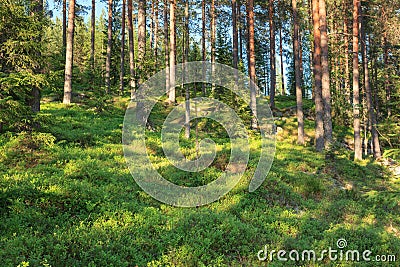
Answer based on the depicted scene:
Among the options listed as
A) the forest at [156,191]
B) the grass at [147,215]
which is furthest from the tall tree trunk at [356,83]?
the grass at [147,215]

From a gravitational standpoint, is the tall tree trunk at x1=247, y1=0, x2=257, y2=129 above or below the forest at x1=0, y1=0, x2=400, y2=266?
above

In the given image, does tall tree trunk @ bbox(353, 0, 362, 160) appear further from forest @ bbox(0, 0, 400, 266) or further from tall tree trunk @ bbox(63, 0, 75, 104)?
tall tree trunk @ bbox(63, 0, 75, 104)

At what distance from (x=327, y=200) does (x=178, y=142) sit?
8.29m

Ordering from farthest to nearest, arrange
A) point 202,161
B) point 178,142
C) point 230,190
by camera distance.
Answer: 1. point 178,142
2. point 202,161
3. point 230,190

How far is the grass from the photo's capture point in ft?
20.4

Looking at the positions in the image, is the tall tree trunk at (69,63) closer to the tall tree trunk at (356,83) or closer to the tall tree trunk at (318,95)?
the tall tree trunk at (318,95)

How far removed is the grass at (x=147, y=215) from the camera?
6203 millimetres

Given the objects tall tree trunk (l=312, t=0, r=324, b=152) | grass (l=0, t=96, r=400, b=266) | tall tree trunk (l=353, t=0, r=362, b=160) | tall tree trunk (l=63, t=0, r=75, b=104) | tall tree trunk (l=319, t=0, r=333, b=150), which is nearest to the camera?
grass (l=0, t=96, r=400, b=266)

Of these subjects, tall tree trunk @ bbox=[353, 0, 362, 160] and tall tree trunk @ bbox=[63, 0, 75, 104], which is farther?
tall tree trunk @ bbox=[63, 0, 75, 104]

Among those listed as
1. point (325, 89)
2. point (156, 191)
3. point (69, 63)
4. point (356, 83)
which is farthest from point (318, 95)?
point (69, 63)

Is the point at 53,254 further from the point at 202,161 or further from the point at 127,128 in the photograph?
the point at 127,128

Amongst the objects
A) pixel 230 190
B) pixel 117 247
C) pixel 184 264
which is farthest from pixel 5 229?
pixel 230 190

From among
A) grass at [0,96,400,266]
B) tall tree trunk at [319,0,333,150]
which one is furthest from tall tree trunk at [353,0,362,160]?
grass at [0,96,400,266]

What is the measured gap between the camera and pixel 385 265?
22.1ft
